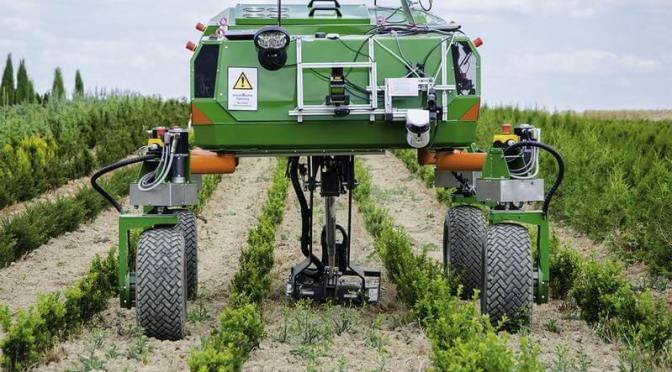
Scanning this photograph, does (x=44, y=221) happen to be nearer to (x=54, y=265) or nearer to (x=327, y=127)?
(x=54, y=265)

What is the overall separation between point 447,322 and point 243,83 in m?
2.37

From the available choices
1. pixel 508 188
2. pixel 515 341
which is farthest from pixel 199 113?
pixel 515 341

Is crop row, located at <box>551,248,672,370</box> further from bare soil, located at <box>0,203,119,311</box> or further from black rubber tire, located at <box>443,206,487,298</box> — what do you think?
bare soil, located at <box>0,203,119,311</box>

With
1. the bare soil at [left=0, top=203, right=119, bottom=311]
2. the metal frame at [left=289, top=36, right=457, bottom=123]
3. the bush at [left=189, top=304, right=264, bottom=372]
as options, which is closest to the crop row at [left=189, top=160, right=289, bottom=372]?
the bush at [left=189, top=304, right=264, bottom=372]

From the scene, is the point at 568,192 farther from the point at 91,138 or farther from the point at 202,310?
the point at 91,138

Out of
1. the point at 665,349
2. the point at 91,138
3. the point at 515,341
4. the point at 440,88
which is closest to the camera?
the point at 665,349

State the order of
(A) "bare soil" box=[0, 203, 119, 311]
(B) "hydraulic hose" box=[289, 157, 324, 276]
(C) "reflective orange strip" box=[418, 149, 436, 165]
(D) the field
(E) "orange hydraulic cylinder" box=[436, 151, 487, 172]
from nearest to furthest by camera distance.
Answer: (D) the field
(E) "orange hydraulic cylinder" box=[436, 151, 487, 172]
(C) "reflective orange strip" box=[418, 149, 436, 165]
(B) "hydraulic hose" box=[289, 157, 324, 276]
(A) "bare soil" box=[0, 203, 119, 311]

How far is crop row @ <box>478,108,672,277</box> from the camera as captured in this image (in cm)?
1050

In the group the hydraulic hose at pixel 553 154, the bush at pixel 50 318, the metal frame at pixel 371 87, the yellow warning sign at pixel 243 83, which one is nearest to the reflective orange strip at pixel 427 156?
the metal frame at pixel 371 87

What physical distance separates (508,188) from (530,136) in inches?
33.8

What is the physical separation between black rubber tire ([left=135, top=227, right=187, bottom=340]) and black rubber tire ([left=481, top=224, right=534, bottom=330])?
2.14 metres

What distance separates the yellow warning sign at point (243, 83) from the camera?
7.46m

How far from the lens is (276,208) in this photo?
14.5 meters

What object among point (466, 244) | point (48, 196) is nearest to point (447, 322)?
point (466, 244)
